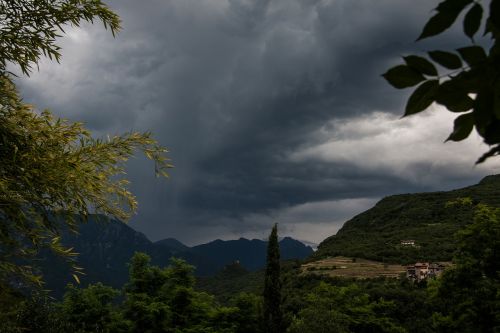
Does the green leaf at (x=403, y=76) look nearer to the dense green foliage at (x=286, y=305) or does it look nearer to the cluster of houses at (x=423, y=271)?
the dense green foliage at (x=286, y=305)

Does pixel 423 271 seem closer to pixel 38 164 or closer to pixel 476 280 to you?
pixel 476 280

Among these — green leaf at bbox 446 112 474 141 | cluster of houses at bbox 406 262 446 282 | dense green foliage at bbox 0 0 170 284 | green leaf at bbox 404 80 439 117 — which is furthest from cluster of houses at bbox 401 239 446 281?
green leaf at bbox 404 80 439 117

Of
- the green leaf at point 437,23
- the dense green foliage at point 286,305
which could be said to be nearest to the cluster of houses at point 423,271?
the dense green foliage at point 286,305

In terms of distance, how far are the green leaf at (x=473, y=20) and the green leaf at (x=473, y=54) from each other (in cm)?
3

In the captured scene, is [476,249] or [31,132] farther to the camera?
[476,249]

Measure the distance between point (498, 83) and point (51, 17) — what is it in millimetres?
8551

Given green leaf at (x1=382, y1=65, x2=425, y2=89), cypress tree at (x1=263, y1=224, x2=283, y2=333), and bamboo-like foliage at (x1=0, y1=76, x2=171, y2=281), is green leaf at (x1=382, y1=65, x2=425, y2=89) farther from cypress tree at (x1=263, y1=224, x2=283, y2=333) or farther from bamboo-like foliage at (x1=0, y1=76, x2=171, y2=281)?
cypress tree at (x1=263, y1=224, x2=283, y2=333)

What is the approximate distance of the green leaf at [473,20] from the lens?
0.91 m

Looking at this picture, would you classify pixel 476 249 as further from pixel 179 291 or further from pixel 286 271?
pixel 286 271

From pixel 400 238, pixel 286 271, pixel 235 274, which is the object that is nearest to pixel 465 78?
pixel 286 271

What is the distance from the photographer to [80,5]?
8258 millimetres

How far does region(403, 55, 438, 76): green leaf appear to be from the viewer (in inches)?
37.8

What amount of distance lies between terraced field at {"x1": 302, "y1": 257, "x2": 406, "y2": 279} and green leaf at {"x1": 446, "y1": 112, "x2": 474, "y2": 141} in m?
60.0

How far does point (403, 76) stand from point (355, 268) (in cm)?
6726
